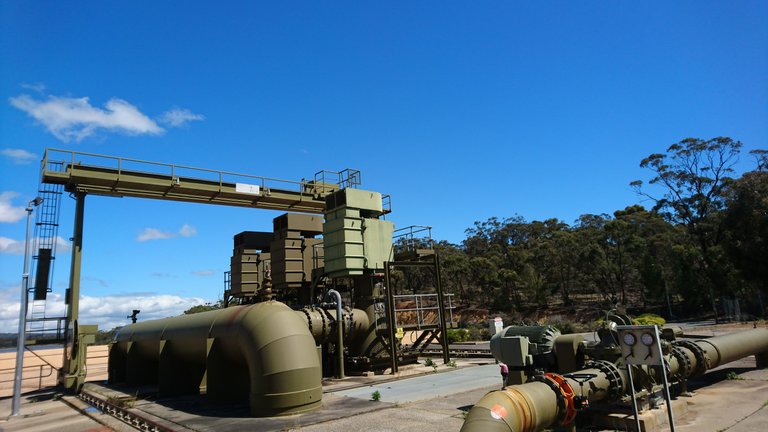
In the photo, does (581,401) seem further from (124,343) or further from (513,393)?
(124,343)

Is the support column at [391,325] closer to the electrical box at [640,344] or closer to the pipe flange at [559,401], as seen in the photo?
the pipe flange at [559,401]

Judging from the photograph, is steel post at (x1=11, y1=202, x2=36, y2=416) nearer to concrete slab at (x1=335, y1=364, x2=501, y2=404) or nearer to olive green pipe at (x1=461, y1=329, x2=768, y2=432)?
concrete slab at (x1=335, y1=364, x2=501, y2=404)

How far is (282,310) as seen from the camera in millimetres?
11609

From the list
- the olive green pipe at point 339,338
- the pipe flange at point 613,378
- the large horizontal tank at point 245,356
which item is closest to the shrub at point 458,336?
the olive green pipe at point 339,338

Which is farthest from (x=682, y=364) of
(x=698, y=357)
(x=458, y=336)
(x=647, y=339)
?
(x=458, y=336)

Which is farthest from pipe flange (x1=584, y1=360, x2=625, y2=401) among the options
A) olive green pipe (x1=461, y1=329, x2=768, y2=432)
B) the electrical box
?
the electrical box

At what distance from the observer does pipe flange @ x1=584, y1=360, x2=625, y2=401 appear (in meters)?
8.09

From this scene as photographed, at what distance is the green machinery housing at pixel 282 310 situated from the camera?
10.9 meters

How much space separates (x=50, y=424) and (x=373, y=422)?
377 inches

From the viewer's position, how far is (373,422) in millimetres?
Result: 9852

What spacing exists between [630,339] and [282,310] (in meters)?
7.88

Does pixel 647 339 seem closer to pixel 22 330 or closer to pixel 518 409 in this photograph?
pixel 518 409

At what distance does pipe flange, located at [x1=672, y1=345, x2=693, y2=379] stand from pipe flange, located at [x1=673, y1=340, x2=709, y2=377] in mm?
297

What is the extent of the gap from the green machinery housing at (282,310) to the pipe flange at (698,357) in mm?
8490
